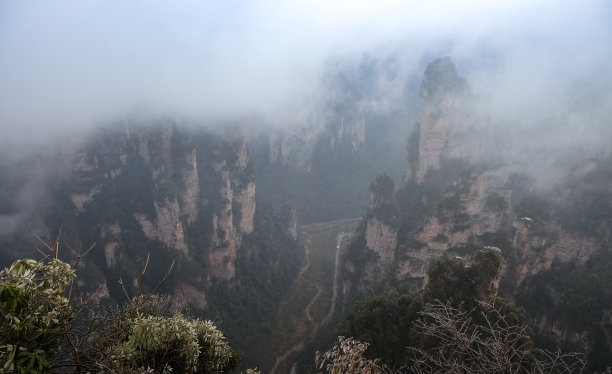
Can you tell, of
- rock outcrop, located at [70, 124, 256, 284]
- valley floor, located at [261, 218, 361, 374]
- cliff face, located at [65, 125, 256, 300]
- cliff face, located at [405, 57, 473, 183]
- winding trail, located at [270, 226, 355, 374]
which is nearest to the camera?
winding trail, located at [270, 226, 355, 374]

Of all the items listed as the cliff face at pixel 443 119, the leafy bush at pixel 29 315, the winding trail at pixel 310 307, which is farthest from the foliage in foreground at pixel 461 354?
the cliff face at pixel 443 119

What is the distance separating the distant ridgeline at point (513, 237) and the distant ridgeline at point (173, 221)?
13808 mm

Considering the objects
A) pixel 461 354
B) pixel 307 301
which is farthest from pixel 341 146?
pixel 461 354

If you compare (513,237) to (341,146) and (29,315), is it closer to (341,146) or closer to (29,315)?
(29,315)

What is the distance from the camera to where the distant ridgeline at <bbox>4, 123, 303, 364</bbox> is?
133ft

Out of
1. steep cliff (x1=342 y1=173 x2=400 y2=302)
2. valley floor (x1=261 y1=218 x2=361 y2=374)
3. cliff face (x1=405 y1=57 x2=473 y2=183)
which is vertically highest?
cliff face (x1=405 y1=57 x2=473 y2=183)

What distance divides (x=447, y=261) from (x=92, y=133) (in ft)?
149

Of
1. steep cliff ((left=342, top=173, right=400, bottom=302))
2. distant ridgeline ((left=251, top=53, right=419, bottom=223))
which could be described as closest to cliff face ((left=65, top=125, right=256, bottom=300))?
steep cliff ((left=342, top=173, right=400, bottom=302))

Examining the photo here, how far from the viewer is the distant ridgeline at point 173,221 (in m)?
40.6

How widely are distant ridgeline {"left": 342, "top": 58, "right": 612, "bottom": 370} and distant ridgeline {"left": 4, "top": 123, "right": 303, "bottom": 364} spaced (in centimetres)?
1381

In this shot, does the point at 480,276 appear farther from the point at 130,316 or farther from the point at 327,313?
the point at 327,313

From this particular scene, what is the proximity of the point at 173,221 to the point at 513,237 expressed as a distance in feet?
121

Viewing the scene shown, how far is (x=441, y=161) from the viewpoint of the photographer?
2111 inches

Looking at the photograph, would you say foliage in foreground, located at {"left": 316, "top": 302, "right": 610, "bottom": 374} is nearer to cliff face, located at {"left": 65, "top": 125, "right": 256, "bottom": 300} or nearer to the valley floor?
the valley floor
